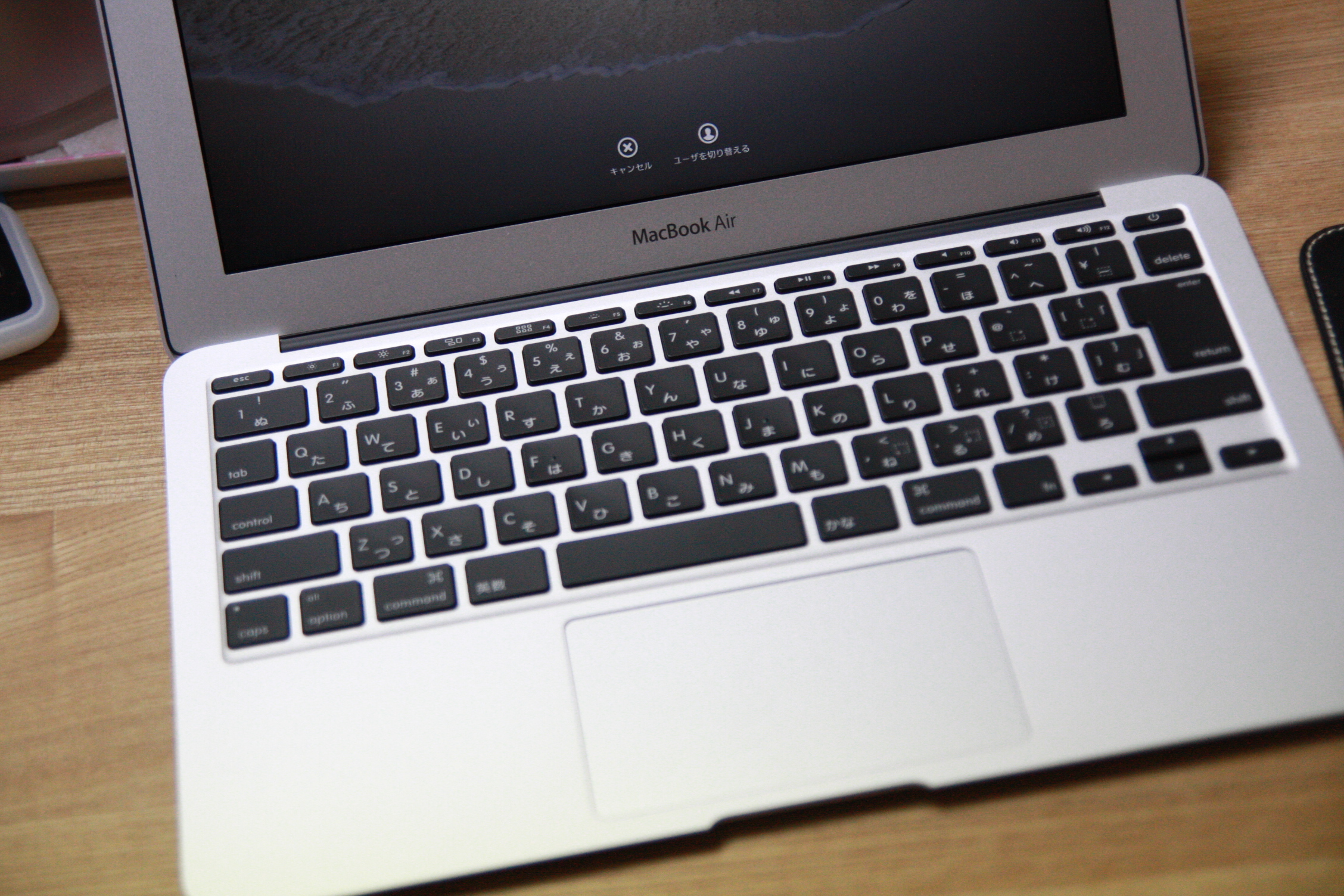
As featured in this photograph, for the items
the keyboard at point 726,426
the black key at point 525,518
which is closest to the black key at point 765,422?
the keyboard at point 726,426

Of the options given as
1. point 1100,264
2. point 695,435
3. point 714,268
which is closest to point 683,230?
point 714,268

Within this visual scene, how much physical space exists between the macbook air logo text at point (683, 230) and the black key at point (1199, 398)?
242 mm

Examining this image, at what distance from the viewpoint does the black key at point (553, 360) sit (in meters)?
0.49

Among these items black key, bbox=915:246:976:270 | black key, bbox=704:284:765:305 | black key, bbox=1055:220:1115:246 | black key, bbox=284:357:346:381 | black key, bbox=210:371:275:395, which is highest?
black key, bbox=210:371:275:395

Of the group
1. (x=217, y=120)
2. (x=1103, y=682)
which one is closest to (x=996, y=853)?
(x=1103, y=682)

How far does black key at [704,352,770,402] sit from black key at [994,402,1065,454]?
0.12 metres

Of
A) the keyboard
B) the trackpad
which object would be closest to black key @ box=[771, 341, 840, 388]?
the keyboard

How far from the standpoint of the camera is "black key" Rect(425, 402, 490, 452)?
0.48 meters

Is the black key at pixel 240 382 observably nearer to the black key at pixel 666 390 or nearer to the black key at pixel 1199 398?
the black key at pixel 666 390

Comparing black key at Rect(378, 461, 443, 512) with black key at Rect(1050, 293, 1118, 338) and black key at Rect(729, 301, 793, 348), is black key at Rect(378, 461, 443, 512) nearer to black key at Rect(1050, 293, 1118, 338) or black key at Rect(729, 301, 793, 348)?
black key at Rect(729, 301, 793, 348)

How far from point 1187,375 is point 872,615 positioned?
21 cm

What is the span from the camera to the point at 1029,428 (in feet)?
1.50

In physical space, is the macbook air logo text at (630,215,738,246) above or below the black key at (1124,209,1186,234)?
above

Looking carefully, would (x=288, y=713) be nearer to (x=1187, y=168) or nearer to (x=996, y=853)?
(x=996, y=853)
